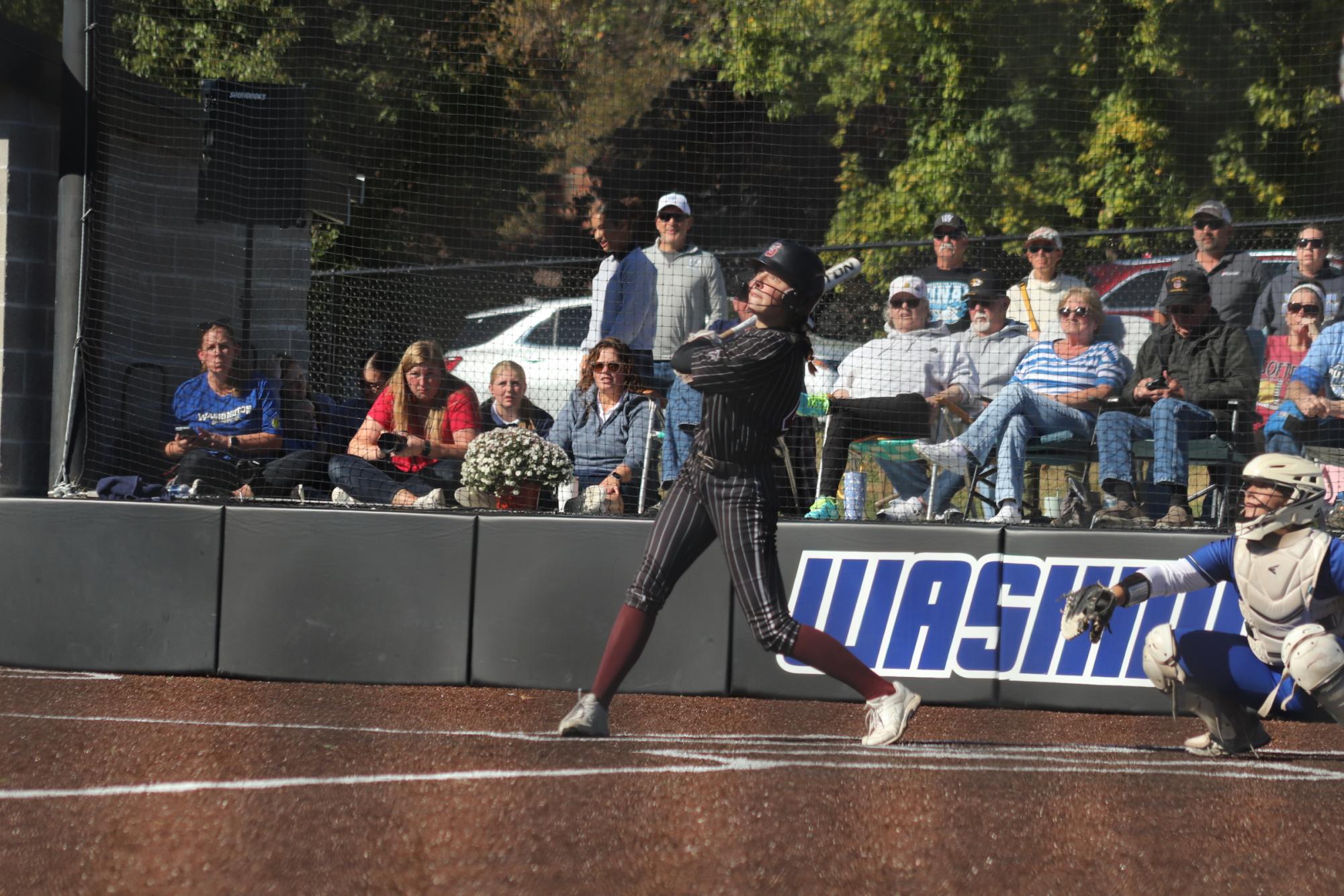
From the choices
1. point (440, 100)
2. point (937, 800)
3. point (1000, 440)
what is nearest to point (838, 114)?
point (440, 100)

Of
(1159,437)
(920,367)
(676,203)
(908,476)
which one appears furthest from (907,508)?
(676,203)

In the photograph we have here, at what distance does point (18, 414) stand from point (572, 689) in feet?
10.8

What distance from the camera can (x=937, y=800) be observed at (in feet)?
16.0

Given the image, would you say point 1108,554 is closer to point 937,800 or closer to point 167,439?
point 937,800

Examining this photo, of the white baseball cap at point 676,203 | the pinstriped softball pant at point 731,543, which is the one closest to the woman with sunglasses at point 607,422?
the white baseball cap at point 676,203

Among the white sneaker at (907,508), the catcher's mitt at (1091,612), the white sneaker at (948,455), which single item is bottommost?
the catcher's mitt at (1091,612)

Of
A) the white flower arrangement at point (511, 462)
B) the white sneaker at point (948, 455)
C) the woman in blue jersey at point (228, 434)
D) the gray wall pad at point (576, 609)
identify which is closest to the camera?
the gray wall pad at point (576, 609)

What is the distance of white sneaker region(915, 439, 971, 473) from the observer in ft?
27.3

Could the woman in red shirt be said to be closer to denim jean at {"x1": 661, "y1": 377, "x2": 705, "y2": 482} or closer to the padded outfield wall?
the padded outfield wall

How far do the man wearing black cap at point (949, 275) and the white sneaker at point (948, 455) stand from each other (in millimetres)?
1205

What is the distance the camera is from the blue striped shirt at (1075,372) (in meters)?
8.52

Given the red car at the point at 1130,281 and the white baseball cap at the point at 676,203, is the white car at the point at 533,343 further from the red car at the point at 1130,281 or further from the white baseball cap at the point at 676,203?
the white baseball cap at the point at 676,203

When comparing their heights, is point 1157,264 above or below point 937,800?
above

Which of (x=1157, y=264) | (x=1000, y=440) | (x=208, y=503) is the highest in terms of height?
(x=1157, y=264)
